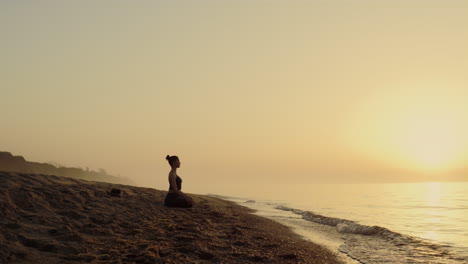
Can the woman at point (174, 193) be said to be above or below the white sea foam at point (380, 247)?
above

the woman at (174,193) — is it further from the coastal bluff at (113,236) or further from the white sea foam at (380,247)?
the white sea foam at (380,247)

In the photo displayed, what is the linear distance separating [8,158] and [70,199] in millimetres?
60838

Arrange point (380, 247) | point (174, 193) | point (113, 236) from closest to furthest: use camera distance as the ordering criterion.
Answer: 1. point (113, 236)
2. point (380, 247)
3. point (174, 193)

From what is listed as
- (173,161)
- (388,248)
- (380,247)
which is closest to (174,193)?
(173,161)

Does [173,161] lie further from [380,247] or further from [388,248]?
[388,248]

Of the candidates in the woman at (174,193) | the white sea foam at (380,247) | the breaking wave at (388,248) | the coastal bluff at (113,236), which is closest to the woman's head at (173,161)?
the woman at (174,193)

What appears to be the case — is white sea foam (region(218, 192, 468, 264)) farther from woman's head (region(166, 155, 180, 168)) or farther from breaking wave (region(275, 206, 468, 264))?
woman's head (region(166, 155, 180, 168))

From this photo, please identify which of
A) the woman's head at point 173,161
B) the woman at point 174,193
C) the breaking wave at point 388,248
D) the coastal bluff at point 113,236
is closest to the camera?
the coastal bluff at point 113,236

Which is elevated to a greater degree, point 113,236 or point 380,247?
point 113,236

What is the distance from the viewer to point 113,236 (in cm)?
1129

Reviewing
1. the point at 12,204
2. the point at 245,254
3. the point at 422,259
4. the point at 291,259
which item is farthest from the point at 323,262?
the point at 12,204

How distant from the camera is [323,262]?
36.2 feet

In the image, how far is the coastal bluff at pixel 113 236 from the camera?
9.12 m

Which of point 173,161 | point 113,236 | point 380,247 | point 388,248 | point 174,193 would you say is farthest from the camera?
point 173,161
